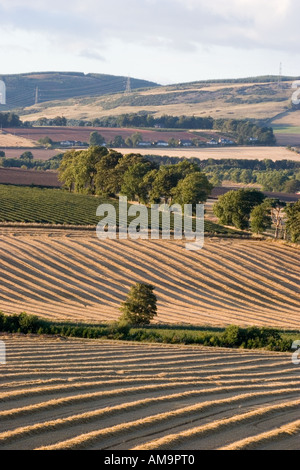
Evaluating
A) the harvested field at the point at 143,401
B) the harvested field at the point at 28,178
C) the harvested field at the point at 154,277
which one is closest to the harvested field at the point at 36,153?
the harvested field at the point at 28,178

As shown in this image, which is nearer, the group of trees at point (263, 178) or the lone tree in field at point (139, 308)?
the lone tree in field at point (139, 308)

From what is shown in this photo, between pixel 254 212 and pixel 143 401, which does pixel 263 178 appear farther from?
pixel 143 401

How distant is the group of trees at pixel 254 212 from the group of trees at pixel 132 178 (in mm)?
7677

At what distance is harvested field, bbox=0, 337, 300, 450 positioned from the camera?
15094mm

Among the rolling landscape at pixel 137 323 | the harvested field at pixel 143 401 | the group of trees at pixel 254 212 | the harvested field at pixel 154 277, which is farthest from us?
the group of trees at pixel 254 212

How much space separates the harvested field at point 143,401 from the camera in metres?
15.1

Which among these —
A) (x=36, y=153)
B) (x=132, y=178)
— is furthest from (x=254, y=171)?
(x=132, y=178)

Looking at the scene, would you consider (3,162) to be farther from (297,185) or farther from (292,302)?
(292,302)

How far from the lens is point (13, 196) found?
3895 inches

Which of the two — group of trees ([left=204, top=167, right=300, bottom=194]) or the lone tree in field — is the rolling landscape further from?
group of trees ([left=204, top=167, right=300, bottom=194])

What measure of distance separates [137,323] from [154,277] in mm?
19062

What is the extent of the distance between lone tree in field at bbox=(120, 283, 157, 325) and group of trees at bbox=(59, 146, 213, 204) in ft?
183

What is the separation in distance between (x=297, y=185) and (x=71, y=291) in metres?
100

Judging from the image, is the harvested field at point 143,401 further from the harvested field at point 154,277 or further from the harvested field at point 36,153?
the harvested field at point 36,153
